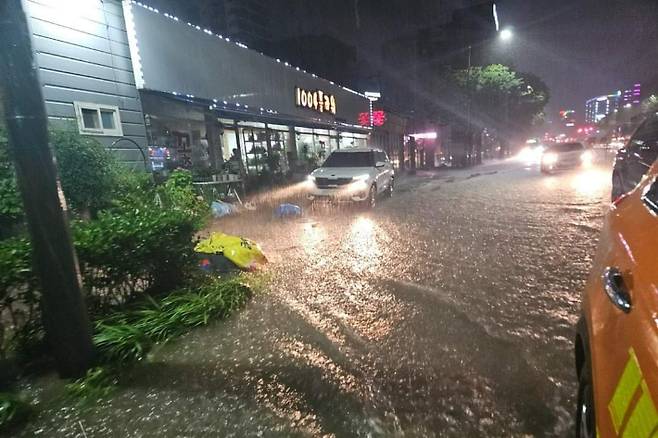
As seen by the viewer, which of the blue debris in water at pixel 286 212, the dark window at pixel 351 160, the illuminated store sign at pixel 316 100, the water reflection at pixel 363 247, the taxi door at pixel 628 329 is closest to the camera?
the taxi door at pixel 628 329

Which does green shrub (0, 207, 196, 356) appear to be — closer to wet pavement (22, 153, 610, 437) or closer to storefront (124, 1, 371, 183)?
wet pavement (22, 153, 610, 437)

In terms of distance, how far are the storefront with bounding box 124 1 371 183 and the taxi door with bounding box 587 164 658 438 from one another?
33.6 ft

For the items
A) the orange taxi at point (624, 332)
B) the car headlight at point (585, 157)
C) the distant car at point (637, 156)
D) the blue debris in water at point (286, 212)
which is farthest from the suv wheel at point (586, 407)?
the car headlight at point (585, 157)

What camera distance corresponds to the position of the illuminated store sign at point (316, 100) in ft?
57.6

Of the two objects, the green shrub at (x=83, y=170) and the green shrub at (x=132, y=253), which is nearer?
the green shrub at (x=132, y=253)

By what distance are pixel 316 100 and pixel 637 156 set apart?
631 inches

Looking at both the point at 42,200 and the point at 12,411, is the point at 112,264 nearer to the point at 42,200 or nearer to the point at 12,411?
the point at 42,200

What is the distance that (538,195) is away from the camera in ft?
40.4

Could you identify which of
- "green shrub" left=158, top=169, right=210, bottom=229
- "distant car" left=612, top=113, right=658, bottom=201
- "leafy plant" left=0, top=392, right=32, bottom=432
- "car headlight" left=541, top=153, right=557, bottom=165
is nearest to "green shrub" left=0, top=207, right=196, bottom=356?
"leafy plant" left=0, top=392, right=32, bottom=432

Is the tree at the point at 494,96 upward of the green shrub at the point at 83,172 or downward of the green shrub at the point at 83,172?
upward

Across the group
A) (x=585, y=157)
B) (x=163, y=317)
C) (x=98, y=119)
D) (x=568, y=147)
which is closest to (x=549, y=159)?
(x=568, y=147)

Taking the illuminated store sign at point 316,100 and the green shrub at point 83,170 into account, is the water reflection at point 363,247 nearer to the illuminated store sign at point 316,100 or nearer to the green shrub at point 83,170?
the green shrub at point 83,170

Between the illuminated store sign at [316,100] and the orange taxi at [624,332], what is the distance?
16550mm

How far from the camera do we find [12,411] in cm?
262
